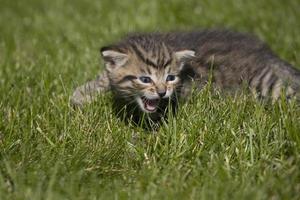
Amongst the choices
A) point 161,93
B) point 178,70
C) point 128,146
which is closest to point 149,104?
point 161,93

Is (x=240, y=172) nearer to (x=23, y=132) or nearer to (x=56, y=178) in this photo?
(x=56, y=178)

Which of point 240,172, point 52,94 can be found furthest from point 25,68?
point 240,172

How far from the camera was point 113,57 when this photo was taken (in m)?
5.70

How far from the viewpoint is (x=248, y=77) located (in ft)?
20.3

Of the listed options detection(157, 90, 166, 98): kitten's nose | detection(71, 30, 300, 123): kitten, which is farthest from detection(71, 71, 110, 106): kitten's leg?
detection(157, 90, 166, 98): kitten's nose

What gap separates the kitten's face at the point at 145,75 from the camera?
5477mm

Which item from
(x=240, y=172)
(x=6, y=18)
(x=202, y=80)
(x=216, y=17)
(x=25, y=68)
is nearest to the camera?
(x=240, y=172)

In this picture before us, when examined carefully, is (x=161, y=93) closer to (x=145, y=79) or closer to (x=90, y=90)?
(x=145, y=79)

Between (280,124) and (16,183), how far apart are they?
2048 mm

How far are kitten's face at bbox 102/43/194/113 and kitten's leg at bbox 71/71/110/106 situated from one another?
193mm

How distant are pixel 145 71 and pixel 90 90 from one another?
0.60 metres

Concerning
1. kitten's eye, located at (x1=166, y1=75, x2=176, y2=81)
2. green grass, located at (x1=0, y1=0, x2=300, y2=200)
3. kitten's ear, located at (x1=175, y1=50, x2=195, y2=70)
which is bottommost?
green grass, located at (x1=0, y1=0, x2=300, y2=200)

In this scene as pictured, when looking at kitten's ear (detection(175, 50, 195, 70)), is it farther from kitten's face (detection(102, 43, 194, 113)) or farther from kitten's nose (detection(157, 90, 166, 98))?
kitten's nose (detection(157, 90, 166, 98))

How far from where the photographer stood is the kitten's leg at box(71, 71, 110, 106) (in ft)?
18.4
